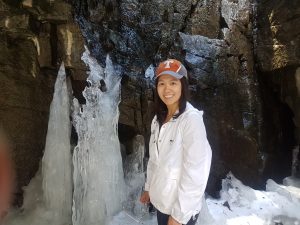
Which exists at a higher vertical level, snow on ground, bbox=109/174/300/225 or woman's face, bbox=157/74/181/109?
woman's face, bbox=157/74/181/109

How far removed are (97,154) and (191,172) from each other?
281cm

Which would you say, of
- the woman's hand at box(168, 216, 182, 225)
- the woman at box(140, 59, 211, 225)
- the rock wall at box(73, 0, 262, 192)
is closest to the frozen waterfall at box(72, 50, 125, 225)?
the rock wall at box(73, 0, 262, 192)

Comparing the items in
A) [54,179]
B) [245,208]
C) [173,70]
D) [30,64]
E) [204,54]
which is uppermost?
[204,54]

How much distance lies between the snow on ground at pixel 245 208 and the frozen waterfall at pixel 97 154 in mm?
286

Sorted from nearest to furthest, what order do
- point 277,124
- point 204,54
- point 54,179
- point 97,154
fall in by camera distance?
point 97,154 < point 54,179 < point 204,54 < point 277,124

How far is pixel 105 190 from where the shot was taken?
4211mm

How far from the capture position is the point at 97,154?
4320 mm

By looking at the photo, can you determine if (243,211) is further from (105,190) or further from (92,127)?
(92,127)

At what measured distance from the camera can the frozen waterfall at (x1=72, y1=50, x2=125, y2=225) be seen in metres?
4.13

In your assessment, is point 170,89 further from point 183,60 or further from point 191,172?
point 183,60

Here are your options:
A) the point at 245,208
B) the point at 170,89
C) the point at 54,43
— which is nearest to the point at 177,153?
the point at 170,89

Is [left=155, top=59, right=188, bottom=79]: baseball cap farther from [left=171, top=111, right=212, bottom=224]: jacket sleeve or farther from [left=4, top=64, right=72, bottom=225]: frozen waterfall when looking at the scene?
[left=4, top=64, right=72, bottom=225]: frozen waterfall

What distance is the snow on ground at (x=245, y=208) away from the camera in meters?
4.05

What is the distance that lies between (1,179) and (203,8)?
4729 mm
